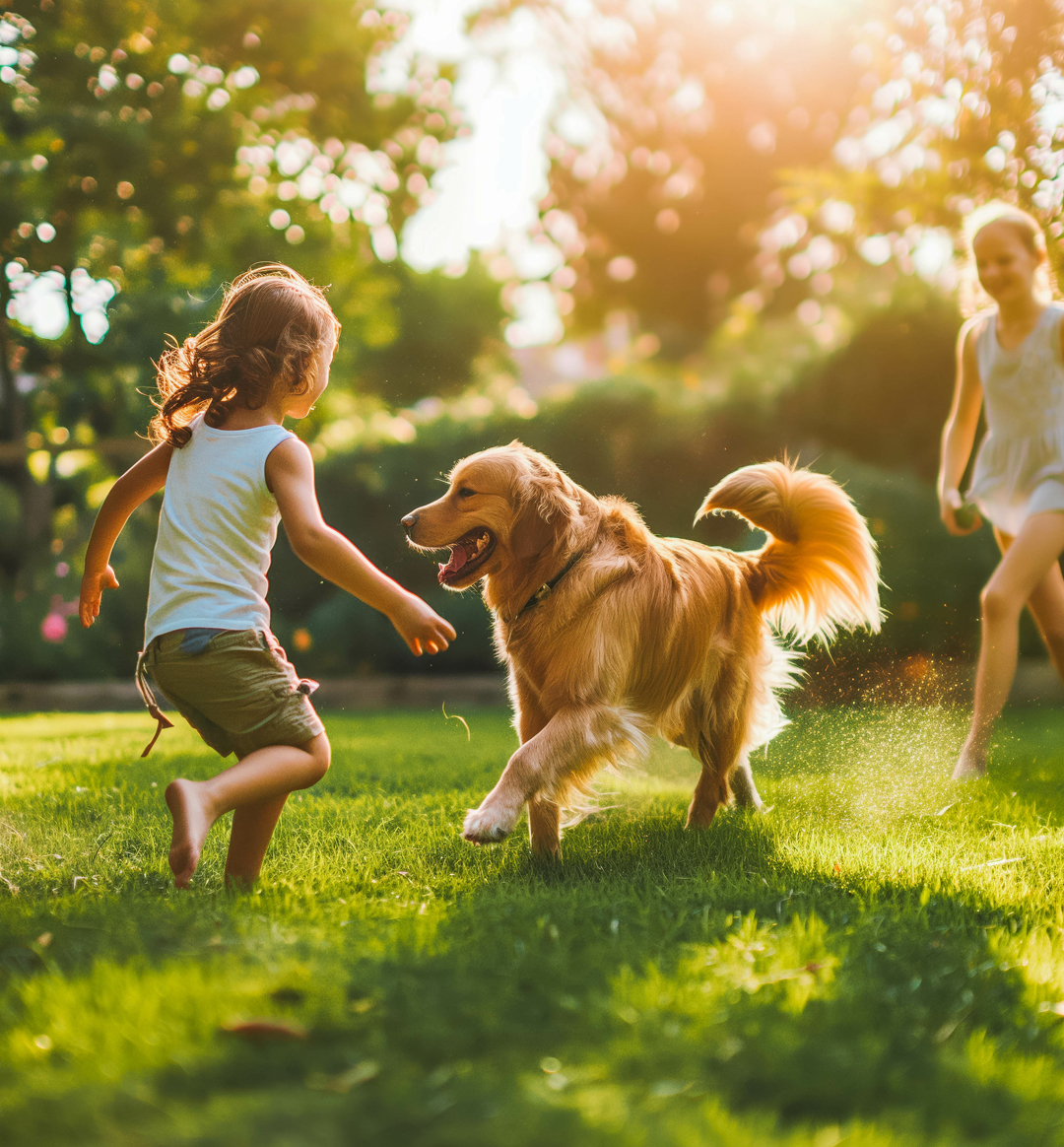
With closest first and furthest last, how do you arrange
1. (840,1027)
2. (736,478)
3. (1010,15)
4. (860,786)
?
(840,1027) < (736,478) < (860,786) < (1010,15)

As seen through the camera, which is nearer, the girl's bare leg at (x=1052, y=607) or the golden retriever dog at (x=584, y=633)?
the golden retriever dog at (x=584, y=633)

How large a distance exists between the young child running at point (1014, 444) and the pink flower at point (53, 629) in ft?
24.3

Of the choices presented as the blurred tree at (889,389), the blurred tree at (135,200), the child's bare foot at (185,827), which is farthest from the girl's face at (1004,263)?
the blurred tree at (135,200)

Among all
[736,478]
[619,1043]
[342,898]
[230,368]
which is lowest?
[342,898]

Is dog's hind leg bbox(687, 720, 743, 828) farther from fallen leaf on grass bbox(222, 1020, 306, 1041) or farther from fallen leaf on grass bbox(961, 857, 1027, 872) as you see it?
fallen leaf on grass bbox(222, 1020, 306, 1041)

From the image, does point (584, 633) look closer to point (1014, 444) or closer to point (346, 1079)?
point (346, 1079)

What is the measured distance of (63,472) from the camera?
995 centimetres

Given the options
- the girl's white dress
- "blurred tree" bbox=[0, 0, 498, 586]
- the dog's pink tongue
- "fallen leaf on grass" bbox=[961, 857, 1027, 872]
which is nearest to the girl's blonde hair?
the girl's white dress

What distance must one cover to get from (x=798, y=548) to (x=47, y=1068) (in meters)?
3.22

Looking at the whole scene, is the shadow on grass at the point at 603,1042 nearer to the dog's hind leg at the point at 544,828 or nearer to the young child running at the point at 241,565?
the young child running at the point at 241,565

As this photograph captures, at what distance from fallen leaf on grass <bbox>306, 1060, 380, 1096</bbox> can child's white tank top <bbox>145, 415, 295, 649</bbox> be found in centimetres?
133

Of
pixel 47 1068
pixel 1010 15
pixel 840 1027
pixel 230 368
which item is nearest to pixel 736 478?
pixel 230 368

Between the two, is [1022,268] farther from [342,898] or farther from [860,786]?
[342,898]

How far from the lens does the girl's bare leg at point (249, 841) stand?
8.46ft
